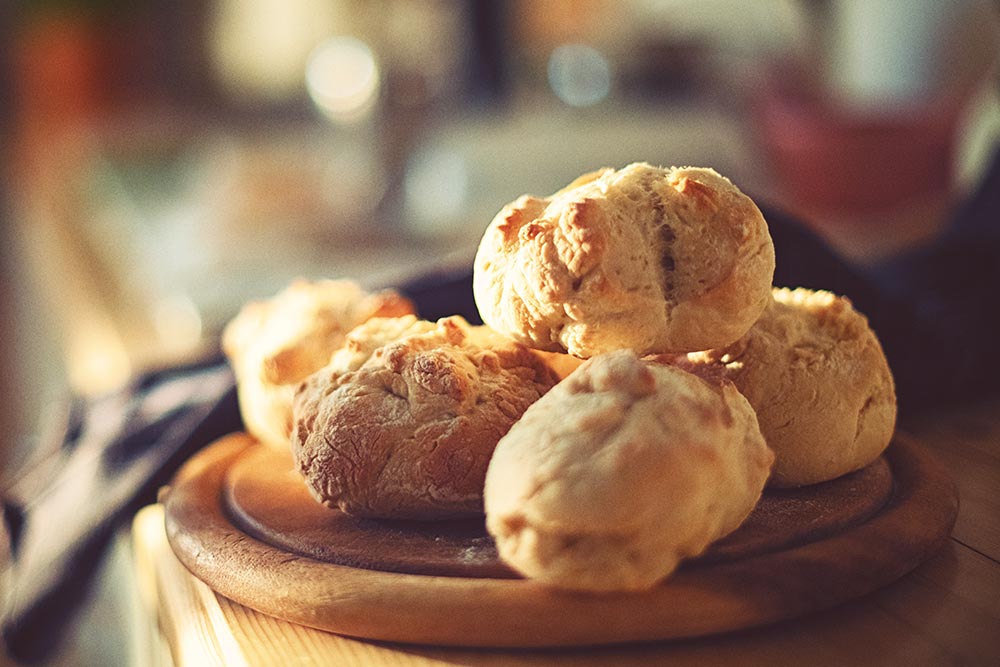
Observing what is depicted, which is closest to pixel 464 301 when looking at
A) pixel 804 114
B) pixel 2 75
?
pixel 804 114

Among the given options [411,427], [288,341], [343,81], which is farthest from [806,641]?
Result: [343,81]

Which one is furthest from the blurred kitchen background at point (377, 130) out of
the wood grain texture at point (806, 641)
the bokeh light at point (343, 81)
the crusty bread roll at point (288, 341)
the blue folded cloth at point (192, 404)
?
the wood grain texture at point (806, 641)

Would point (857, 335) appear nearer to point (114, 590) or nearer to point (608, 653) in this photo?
point (608, 653)

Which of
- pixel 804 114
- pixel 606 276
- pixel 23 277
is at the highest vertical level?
pixel 606 276

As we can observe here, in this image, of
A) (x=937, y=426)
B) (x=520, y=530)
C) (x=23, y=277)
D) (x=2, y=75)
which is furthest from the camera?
(x=2, y=75)

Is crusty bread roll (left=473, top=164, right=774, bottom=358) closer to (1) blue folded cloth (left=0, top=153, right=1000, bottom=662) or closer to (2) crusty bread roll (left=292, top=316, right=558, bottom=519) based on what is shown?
(2) crusty bread roll (left=292, top=316, right=558, bottom=519)

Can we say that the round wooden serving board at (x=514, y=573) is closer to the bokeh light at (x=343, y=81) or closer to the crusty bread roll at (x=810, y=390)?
the crusty bread roll at (x=810, y=390)

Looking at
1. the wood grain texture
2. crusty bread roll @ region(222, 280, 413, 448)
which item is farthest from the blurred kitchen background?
the wood grain texture
